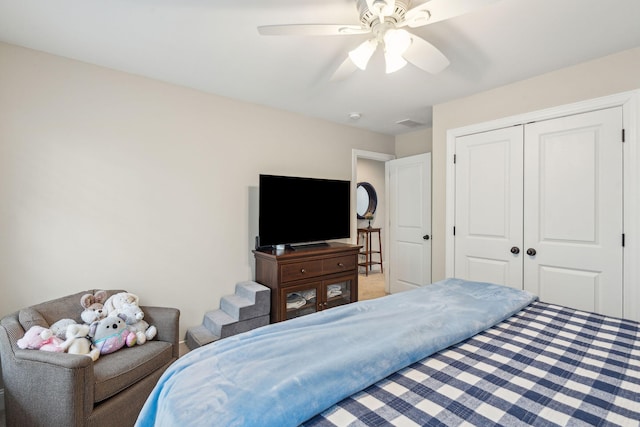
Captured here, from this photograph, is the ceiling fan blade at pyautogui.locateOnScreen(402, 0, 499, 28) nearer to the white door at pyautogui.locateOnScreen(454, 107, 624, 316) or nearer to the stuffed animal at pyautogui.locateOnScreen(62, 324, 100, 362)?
the white door at pyautogui.locateOnScreen(454, 107, 624, 316)

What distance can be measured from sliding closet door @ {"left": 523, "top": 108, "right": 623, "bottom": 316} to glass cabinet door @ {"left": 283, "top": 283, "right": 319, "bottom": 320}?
1950mm

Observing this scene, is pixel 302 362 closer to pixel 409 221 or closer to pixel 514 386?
pixel 514 386

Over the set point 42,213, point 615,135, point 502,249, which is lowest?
point 502,249

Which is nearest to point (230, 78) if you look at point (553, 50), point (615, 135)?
point (553, 50)

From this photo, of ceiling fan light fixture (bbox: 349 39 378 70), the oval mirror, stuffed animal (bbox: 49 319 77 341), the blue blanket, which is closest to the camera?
the blue blanket

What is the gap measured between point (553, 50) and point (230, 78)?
2.45m

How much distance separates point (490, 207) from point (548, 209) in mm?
443

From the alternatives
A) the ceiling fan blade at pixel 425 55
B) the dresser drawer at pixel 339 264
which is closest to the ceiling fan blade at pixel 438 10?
the ceiling fan blade at pixel 425 55

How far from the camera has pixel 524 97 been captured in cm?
253

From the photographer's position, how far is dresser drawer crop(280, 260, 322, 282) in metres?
2.72

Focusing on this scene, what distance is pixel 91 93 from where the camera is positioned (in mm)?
2225

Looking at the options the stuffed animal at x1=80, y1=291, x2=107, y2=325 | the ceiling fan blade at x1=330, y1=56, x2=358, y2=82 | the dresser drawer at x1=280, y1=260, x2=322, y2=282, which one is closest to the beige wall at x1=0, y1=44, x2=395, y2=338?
the stuffed animal at x1=80, y1=291, x2=107, y2=325

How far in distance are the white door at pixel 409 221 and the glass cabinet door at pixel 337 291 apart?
1.13 metres

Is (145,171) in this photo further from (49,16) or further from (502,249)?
(502,249)
